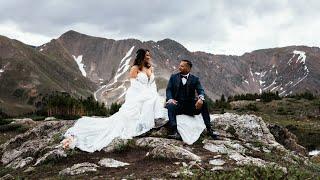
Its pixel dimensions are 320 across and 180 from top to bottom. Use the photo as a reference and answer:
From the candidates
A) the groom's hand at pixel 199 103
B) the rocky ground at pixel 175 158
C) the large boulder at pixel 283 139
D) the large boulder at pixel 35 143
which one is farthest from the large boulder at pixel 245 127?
the large boulder at pixel 35 143

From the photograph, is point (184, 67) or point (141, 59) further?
point (141, 59)

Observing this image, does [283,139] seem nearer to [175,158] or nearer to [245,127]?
[245,127]

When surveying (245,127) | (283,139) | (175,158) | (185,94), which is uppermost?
(185,94)

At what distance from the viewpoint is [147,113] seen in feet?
71.7

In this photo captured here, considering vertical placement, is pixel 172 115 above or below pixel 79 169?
above

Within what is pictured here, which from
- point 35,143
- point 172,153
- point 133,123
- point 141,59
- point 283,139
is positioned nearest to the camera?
point 172,153

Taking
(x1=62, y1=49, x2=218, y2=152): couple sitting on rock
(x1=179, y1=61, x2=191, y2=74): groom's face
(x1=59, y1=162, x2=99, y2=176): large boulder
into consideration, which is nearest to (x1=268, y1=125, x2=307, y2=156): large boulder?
(x1=62, y1=49, x2=218, y2=152): couple sitting on rock

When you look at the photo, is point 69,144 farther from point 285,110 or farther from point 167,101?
→ point 285,110

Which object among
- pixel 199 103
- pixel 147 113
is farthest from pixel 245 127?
pixel 147 113

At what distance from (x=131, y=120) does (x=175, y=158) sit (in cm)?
428

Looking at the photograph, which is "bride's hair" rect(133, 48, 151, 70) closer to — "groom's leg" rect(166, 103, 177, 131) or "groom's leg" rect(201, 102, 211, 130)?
"groom's leg" rect(166, 103, 177, 131)

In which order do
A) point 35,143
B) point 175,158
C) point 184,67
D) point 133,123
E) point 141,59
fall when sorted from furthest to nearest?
point 35,143 → point 141,59 → point 133,123 → point 184,67 → point 175,158

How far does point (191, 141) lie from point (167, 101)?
193cm

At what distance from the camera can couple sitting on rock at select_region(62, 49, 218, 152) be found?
21109 millimetres
